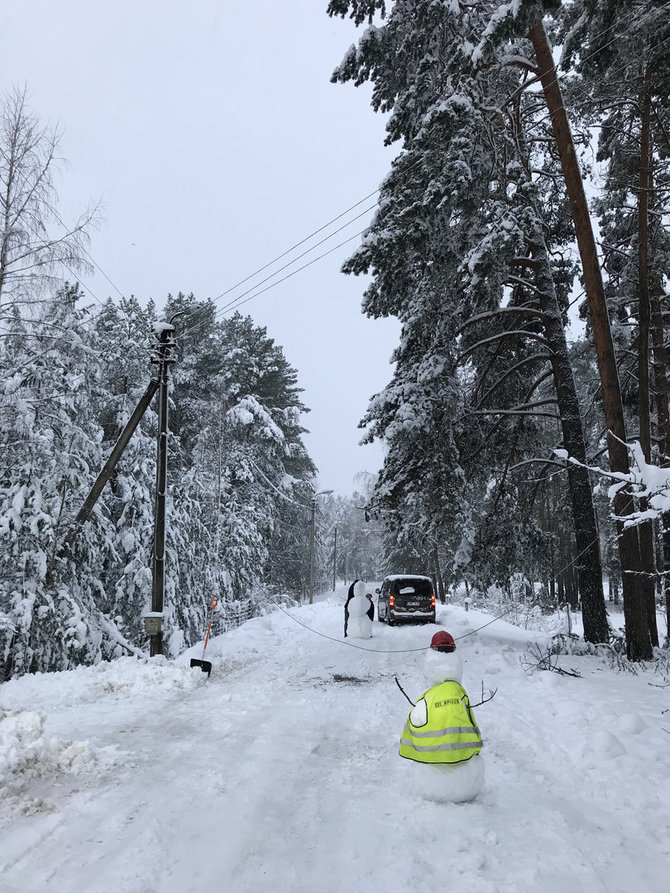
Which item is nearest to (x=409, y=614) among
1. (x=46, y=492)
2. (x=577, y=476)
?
(x=577, y=476)

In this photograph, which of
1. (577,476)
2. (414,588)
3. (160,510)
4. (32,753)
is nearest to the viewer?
(32,753)

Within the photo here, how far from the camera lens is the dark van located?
793 inches

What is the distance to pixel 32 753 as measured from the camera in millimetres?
5082

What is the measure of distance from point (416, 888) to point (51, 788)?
316 cm

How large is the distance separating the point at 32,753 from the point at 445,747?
148 inches

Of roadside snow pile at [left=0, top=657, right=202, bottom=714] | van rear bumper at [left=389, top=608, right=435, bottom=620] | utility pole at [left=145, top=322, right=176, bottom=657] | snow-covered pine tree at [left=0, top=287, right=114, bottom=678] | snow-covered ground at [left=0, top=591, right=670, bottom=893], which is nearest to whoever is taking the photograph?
snow-covered ground at [left=0, top=591, right=670, bottom=893]

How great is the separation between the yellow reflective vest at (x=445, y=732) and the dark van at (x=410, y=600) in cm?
1566

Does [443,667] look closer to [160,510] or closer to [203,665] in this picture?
[203,665]

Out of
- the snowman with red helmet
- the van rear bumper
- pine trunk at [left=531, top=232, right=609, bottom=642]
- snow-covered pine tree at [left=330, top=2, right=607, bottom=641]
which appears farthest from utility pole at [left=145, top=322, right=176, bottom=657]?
the van rear bumper

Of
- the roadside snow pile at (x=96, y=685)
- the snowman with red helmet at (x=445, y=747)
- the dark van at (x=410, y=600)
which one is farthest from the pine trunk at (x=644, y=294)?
the dark van at (x=410, y=600)

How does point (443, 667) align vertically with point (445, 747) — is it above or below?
above

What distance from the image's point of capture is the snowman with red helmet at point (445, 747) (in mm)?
4453

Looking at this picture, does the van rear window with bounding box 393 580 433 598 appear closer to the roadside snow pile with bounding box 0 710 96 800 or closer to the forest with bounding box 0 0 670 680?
the forest with bounding box 0 0 670 680

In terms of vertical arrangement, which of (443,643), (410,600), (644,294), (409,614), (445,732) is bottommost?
(409,614)
